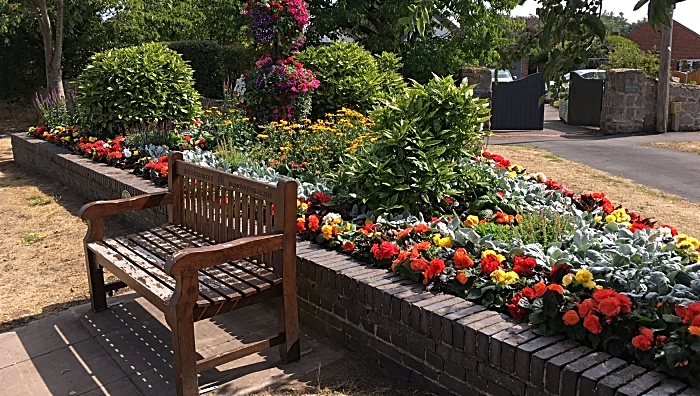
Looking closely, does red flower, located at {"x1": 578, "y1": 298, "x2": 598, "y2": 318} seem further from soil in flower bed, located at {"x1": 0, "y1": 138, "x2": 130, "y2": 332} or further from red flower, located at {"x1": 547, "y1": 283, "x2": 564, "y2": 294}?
soil in flower bed, located at {"x1": 0, "y1": 138, "x2": 130, "y2": 332}

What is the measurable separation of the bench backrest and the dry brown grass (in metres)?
10.5

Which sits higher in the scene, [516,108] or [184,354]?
[516,108]

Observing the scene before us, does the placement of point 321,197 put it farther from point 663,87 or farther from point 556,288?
point 663,87

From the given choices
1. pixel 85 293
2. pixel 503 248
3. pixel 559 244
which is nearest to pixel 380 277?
pixel 503 248

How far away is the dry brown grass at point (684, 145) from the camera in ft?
39.3

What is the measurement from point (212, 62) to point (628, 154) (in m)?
10.0

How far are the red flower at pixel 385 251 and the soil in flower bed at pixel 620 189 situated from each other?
12.3ft

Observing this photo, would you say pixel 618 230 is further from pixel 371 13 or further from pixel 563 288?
pixel 371 13

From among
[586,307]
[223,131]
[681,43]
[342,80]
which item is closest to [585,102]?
[342,80]

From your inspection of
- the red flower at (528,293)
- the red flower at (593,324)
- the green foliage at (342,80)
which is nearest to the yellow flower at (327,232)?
the red flower at (528,293)

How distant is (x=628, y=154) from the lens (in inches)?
455

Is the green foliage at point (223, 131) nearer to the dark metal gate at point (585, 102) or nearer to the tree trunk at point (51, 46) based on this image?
the tree trunk at point (51, 46)

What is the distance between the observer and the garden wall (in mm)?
2459

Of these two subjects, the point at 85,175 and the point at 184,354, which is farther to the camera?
the point at 85,175
